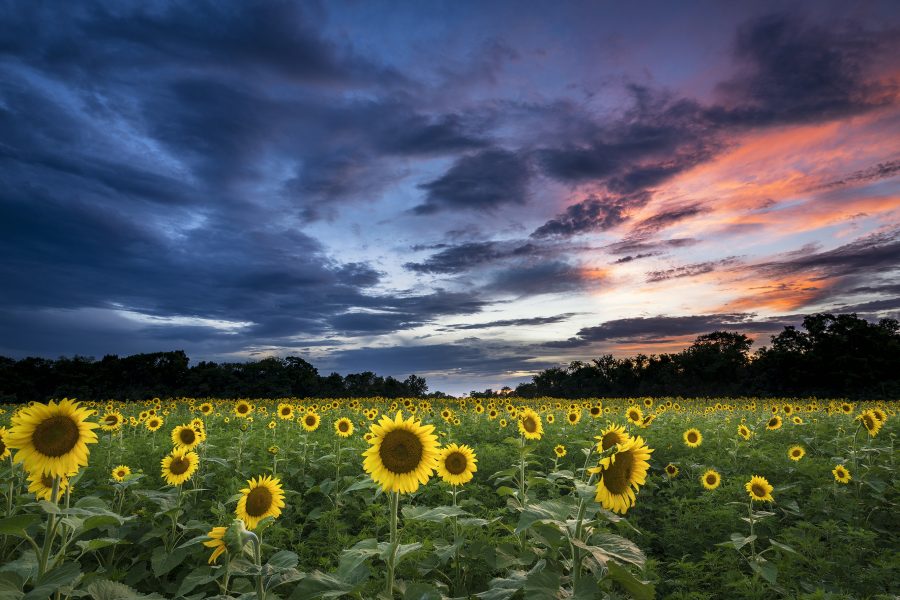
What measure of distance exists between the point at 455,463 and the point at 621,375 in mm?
43970

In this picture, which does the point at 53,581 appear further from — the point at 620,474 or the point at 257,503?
the point at 620,474

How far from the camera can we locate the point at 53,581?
10.6 ft

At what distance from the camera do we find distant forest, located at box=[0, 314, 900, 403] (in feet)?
110

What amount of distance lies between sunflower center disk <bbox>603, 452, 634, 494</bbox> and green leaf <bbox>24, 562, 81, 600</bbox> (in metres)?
3.58

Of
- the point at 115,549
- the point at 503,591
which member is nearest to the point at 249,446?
the point at 115,549

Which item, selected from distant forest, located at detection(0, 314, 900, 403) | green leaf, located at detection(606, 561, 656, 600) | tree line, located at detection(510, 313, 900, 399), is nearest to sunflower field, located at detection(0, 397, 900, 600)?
green leaf, located at detection(606, 561, 656, 600)

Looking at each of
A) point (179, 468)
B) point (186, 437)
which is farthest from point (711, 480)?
point (186, 437)

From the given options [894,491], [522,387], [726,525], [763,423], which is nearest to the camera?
[726,525]

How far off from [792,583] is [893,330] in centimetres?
5244

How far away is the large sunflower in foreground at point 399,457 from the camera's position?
13.8 ft

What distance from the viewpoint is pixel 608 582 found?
3.79 metres

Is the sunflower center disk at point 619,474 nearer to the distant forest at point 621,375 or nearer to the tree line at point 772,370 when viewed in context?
the distant forest at point 621,375

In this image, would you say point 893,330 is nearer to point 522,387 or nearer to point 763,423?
point 522,387

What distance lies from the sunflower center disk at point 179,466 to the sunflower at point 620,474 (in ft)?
17.5
